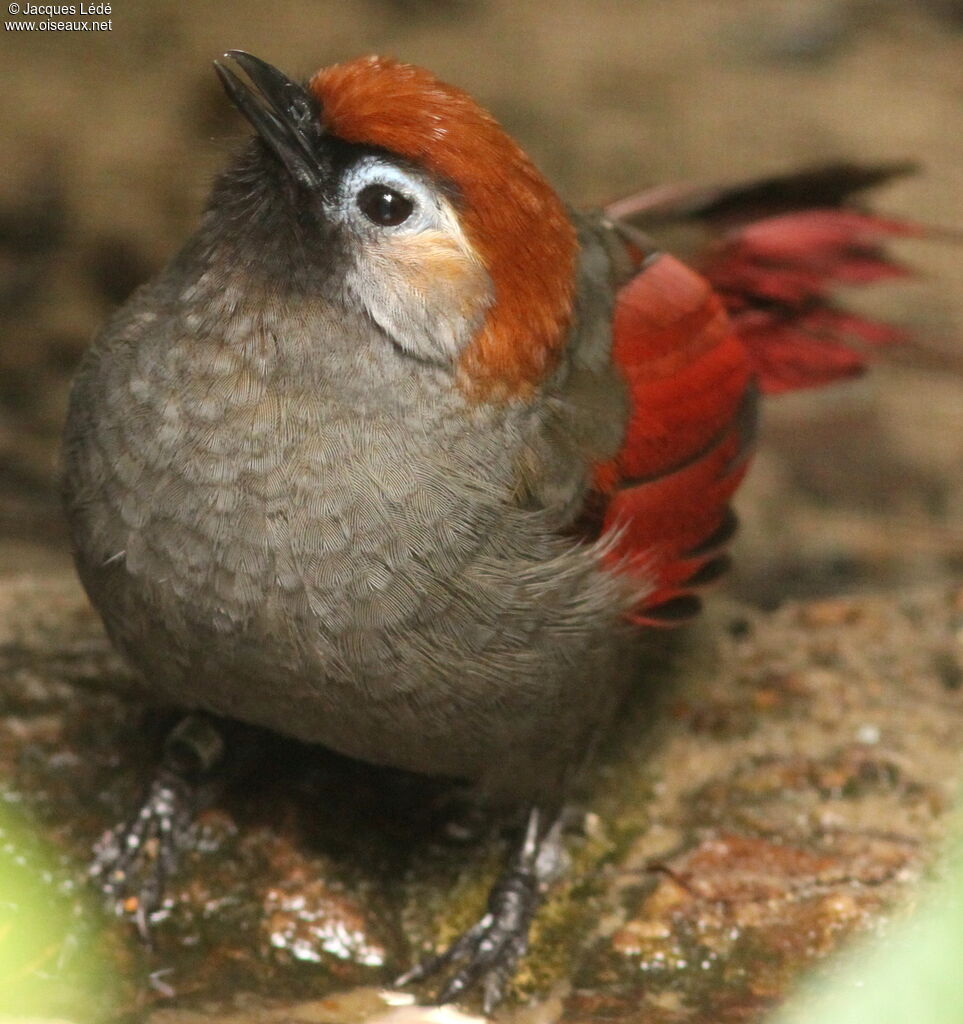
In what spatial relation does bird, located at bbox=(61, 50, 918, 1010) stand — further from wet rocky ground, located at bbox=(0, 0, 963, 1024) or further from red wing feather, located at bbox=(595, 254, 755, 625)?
wet rocky ground, located at bbox=(0, 0, 963, 1024)

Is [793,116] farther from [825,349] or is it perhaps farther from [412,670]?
[412,670]

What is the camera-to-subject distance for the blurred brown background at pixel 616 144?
14.3 feet

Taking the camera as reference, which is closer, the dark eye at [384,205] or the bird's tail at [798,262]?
the dark eye at [384,205]

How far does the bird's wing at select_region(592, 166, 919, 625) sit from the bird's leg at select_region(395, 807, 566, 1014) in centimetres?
59

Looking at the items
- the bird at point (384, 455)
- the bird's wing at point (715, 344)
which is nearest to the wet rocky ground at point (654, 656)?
the bird at point (384, 455)

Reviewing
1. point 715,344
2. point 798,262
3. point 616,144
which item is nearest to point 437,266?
point 715,344

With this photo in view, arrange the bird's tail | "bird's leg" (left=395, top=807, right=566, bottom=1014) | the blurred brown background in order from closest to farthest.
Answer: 1. "bird's leg" (left=395, top=807, right=566, bottom=1014)
2. the bird's tail
3. the blurred brown background

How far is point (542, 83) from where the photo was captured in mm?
5109

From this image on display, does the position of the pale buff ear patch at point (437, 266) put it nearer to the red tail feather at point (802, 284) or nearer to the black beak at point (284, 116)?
the black beak at point (284, 116)

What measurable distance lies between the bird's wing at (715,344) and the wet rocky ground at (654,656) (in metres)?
0.32

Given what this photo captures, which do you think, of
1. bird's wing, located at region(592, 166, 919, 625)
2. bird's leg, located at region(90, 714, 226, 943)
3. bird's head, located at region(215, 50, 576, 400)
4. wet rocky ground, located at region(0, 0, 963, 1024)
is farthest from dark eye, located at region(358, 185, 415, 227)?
bird's leg, located at region(90, 714, 226, 943)

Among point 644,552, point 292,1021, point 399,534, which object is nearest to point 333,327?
point 399,534

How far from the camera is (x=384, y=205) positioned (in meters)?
2.32

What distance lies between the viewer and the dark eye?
2.32m
